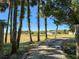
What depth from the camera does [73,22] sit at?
1555 cm

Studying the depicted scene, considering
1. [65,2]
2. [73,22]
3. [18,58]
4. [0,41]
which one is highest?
[65,2]

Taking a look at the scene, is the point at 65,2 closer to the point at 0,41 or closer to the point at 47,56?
the point at 47,56

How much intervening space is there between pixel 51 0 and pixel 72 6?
77.8 inches

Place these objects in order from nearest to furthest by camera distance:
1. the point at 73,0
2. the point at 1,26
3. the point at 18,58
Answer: the point at 73,0
the point at 1,26
the point at 18,58

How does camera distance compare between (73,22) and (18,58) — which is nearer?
(73,22)

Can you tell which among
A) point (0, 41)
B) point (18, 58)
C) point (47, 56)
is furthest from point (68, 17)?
point (18, 58)

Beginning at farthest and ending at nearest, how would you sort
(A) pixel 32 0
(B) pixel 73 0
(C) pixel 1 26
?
(A) pixel 32 0, (C) pixel 1 26, (B) pixel 73 0

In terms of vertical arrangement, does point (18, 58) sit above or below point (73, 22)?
below

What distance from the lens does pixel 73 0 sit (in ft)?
47.2

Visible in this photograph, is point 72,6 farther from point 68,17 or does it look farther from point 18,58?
point 18,58

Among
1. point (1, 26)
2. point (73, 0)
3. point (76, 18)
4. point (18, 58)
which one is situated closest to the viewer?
point (73, 0)

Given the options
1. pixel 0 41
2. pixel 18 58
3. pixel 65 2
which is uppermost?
pixel 65 2

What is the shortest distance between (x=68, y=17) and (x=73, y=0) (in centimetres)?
136

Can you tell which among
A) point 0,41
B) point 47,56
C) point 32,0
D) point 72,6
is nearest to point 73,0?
point 72,6
